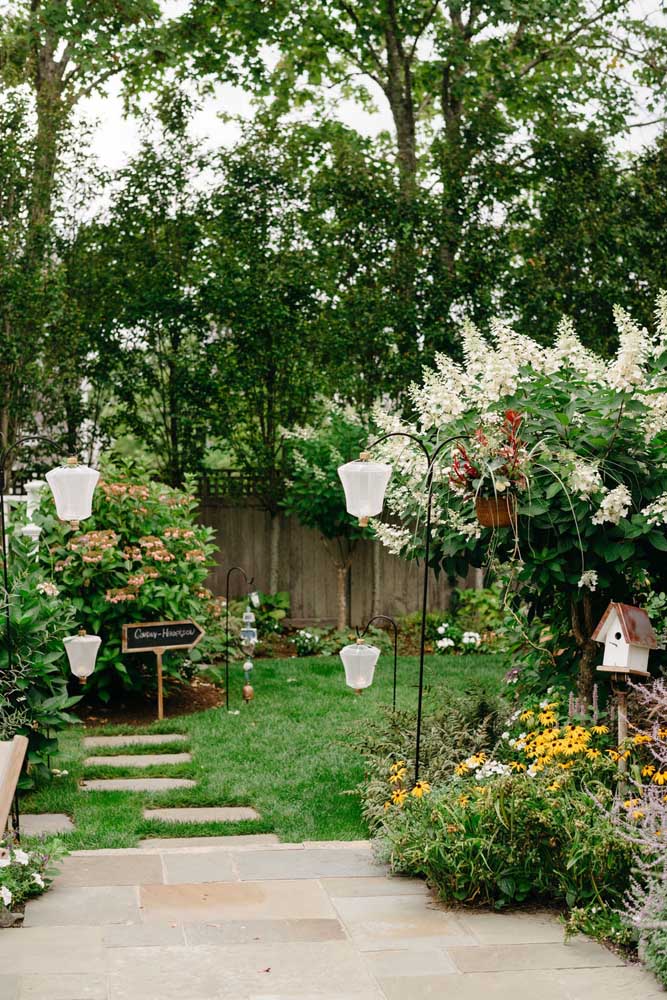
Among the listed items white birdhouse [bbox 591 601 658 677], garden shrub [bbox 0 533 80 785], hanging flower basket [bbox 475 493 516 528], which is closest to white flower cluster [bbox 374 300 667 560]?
hanging flower basket [bbox 475 493 516 528]

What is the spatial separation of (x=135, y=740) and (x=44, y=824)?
6.55 feet

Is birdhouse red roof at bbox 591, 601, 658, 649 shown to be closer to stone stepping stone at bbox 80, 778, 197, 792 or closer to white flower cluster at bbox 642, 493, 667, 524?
white flower cluster at bbox 642, 493, 667, 524

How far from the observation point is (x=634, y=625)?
16.8 ft

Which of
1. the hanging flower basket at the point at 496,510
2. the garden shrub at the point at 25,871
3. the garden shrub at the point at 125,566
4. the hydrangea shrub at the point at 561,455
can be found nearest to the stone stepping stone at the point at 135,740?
Answer: the garden shrub at the point at 125,566

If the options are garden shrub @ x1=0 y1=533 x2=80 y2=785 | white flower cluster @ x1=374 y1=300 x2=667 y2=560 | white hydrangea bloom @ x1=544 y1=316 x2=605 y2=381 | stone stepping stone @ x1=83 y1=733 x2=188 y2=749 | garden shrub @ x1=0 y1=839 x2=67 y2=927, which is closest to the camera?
garden shrub @ x1=0 y1=839 x2=67 y2=927

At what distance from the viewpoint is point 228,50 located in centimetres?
1375

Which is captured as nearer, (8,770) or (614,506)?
(8,770)

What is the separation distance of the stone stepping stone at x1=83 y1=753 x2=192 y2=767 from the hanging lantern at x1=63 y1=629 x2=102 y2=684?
791mm

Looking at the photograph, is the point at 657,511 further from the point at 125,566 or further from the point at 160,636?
the point at 125,566

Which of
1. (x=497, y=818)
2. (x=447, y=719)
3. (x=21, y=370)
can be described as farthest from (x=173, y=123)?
(x=497, y=818)

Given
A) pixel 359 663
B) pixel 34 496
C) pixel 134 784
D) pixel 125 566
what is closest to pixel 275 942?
pixel 359 663

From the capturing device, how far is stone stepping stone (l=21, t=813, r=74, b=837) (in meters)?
5.81

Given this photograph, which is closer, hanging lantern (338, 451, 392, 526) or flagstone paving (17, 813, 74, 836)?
hanging lantern (338, 451, 392, 526)

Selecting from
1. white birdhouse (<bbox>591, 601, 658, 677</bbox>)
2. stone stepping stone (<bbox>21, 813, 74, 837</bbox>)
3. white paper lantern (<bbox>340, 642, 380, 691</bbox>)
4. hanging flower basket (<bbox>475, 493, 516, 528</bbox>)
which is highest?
hanging flower basket (<bbox>475, 493, 516, 528</bbox>)
